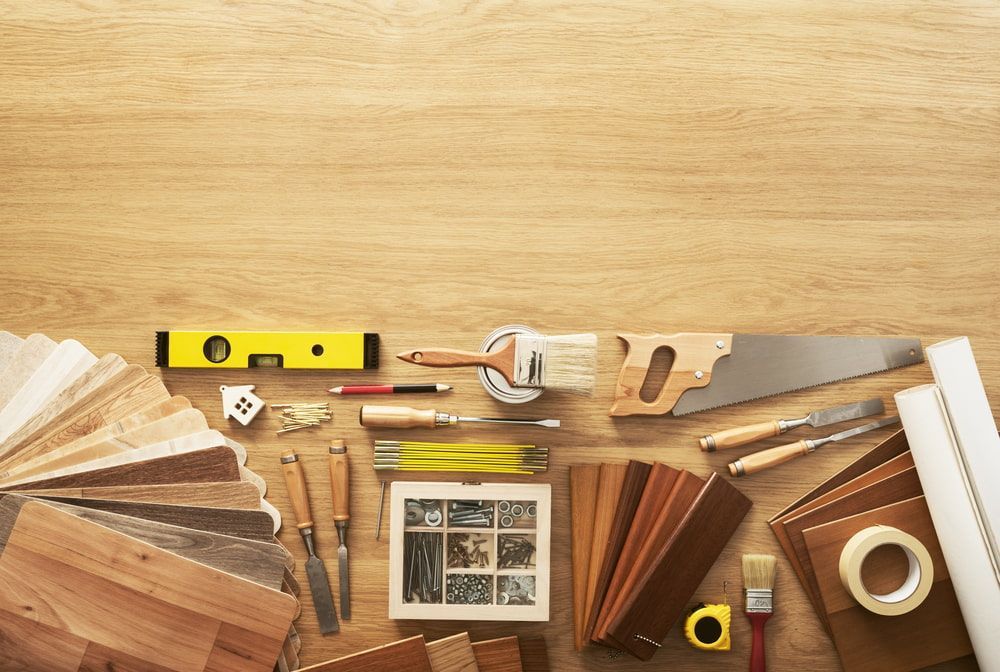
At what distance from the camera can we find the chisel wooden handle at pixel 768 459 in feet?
6.12

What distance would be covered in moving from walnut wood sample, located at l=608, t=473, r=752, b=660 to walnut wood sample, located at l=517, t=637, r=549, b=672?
0.67 ft

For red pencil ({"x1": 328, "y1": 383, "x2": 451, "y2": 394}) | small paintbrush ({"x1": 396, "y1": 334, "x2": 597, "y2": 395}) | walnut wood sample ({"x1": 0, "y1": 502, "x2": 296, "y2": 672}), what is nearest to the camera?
walnut wood sample ({"x1": 0, "y1": 502, "x2": 296, "y2": 672})

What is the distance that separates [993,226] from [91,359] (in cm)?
241

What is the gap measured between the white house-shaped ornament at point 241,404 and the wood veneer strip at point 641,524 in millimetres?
1011

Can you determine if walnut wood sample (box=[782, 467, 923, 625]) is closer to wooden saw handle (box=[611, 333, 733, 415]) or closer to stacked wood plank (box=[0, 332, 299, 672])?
wooden saw handle (box=[611, 333, 733, 415])

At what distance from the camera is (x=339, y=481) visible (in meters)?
1.87

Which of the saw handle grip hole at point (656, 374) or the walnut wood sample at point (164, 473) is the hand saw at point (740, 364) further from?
the walnut wood sample at point (164, 473)

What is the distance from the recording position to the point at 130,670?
1.70 m

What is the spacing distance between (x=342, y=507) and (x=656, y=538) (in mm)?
803

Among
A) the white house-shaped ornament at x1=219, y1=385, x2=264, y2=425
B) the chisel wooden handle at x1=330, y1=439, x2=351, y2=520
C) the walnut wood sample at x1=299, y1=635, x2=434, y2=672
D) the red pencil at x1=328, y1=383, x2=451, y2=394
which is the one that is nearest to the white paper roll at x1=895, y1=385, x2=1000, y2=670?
the red pencil at x1=328, y1=383, x2=451, y2=394

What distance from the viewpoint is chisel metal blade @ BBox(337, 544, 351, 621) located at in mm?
1880

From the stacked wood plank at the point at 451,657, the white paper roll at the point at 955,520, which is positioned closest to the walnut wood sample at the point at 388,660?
the stacked wood plank at the point at 451,657

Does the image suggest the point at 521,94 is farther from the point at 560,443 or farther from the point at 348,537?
the point at 348,537

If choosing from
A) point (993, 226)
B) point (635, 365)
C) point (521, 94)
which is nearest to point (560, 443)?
point (635, 365)
